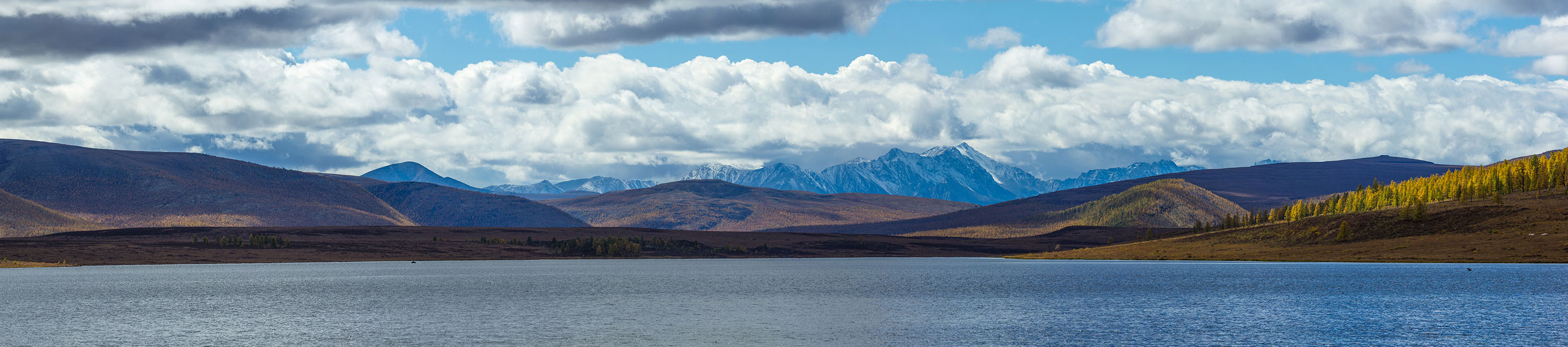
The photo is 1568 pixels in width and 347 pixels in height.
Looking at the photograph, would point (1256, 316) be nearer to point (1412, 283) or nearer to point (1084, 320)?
point (1084, 320)

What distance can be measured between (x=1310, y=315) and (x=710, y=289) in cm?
7418

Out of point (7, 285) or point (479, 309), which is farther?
point (7, 285)

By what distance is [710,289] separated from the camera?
14712cm

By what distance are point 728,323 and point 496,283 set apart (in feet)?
292

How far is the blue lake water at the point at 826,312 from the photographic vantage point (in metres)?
79.1

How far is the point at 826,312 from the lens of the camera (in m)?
105

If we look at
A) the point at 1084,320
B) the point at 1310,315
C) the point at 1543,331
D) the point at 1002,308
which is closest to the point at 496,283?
the point at 1002,308

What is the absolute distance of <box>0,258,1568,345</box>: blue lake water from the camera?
79.1 meters

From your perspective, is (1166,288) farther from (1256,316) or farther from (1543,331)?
(1543,331)

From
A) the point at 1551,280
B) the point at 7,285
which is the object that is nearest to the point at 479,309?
the point at 7,285

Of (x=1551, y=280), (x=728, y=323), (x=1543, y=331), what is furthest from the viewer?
(x=1551, y=280)

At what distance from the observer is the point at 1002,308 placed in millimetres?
105625

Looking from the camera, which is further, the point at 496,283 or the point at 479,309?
the point at 496,283

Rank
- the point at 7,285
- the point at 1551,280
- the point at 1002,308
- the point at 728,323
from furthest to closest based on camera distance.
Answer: the point at 7,285, the point at 1551,280, the point at 1002,308, the point at 728,323
